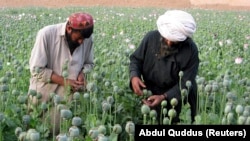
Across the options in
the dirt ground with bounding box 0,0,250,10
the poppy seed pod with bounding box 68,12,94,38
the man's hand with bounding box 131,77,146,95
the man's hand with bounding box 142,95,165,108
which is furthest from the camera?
the dirt ground with bounding box 0,0,250,10

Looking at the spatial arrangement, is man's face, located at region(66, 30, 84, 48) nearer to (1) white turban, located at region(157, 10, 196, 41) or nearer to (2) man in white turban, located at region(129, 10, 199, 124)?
(2) man in white turban, located at region(129, 10, 199, 124)

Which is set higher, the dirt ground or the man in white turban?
the man in white turban

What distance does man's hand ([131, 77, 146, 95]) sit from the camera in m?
4.37

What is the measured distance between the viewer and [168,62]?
14.8 feet

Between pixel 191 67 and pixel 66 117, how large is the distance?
5.12 feet

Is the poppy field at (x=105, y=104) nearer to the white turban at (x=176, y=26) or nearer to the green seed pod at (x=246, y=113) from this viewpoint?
the green seed pod at (x=246, y=113)

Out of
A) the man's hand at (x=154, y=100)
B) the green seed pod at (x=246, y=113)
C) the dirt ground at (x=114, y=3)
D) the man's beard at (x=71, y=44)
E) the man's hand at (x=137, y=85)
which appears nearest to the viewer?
the green seed pod at (x=246, y=113)

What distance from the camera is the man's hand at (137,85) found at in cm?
437

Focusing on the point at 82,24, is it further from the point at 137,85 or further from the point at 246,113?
the point at 246,113

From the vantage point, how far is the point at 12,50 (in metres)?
6.66

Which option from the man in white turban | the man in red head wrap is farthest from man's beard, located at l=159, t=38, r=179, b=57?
the man in red head wrap

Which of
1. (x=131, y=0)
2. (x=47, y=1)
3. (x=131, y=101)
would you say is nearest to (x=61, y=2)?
(x=47, y=1)

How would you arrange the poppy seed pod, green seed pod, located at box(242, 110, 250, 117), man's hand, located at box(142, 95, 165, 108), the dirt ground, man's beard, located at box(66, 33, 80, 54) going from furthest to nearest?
1. the dirt ground
2. man's beard, located at box(66, 33, 80, 54)
3. the poppy seed pod
4. man's hand, located at box(142, 95, 165, 108)
5. green seed pod, located at box(242, 110, 250, 117)

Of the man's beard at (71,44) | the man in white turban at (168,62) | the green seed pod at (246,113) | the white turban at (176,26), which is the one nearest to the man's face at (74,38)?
the man's beard at (71,44)
